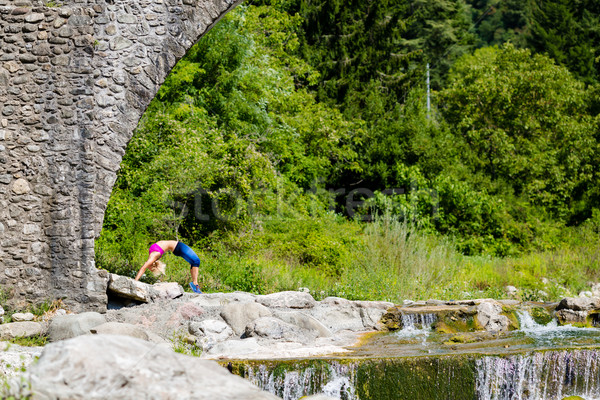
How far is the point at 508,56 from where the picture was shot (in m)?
18.7

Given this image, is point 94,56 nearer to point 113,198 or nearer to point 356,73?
point 113,198

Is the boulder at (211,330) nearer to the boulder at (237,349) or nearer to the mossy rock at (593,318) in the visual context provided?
the boulder at (237,349)

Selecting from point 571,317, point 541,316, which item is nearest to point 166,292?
point 541,316

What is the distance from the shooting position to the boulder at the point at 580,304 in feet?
26.2

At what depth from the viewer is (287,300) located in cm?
791

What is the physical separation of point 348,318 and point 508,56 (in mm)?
13251

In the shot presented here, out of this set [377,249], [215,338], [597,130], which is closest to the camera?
[215,338]

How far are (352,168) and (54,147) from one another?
989 cm

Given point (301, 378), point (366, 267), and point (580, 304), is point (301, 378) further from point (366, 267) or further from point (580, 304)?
point (366, 267)

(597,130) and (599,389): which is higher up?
(597,130)

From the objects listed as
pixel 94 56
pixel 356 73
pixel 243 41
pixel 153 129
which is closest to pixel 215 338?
pixel 94 56

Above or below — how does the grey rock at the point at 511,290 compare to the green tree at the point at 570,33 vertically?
below

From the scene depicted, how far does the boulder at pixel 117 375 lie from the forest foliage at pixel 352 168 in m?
6.06

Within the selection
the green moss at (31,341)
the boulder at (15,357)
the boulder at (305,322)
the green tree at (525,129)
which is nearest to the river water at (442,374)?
the boulder at (305,322)
